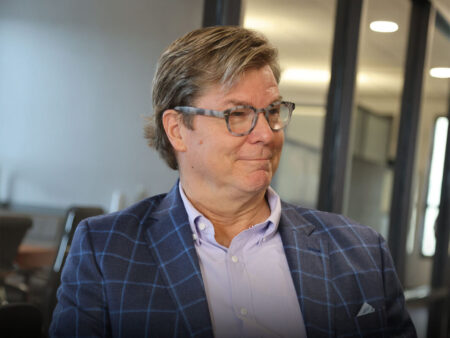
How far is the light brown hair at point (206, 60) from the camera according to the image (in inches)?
57.9

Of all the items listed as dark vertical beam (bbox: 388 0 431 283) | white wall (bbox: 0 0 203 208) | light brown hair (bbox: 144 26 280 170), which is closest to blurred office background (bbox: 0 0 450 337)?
white wall (bbox: 0 0 203 208)

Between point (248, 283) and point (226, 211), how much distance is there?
193 mm

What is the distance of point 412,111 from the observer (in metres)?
4.48

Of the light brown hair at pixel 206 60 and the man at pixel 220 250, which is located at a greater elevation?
the light brown hair at pixel 206 60

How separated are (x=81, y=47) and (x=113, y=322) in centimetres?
203

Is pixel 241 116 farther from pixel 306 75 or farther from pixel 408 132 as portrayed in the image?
pixel 408 132

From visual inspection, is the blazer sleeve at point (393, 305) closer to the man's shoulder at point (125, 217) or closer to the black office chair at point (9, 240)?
the man's shoulder at point (125, 217)

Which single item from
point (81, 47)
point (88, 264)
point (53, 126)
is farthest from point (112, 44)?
point (88, 264)

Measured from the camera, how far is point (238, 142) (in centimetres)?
147

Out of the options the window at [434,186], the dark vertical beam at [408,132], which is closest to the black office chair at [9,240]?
the dark vertical beam at [408,132]

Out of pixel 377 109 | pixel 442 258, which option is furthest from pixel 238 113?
pixel 442 258

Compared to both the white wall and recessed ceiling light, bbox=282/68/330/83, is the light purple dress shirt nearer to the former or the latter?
the white wall

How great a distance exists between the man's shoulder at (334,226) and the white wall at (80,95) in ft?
3.94

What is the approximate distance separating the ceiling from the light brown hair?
1.13 m
